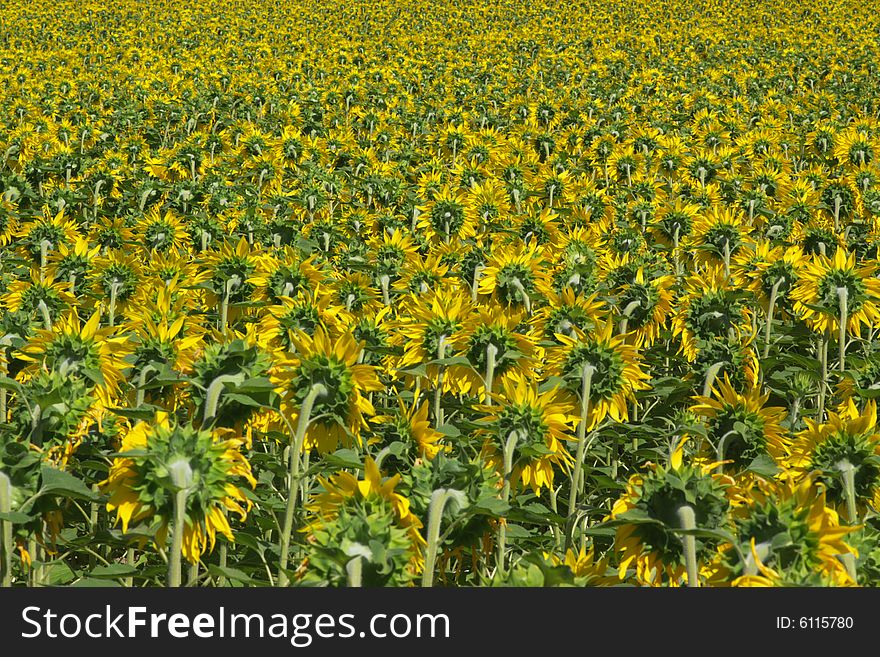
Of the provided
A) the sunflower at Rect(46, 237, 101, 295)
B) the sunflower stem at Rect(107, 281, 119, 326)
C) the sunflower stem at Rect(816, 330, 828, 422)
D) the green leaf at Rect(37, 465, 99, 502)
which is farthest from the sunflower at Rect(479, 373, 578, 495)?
the sunflower at Rect(46, 237, 101, 295)

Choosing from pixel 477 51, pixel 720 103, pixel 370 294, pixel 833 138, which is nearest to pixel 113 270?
pixel 370 294

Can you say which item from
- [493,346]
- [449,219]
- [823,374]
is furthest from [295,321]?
[449,219]

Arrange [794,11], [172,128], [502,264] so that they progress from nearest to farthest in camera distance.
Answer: [502,264], [172,128], [794,11]

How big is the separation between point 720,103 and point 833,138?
618 centimetres

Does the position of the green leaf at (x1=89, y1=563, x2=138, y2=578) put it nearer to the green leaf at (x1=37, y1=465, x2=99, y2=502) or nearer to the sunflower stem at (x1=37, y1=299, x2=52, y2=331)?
the green leaf at (x1=37, y1=465, x2=99, y2=502)

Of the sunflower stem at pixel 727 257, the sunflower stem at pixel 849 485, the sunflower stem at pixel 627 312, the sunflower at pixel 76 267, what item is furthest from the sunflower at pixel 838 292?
the sunflower at pixel 76 267

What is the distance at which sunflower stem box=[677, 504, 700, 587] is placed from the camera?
2031mm

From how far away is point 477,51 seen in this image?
30.0 meters

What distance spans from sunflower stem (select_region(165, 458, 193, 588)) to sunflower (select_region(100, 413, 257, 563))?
14 mm

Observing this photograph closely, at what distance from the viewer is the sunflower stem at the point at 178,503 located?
214 centimetres

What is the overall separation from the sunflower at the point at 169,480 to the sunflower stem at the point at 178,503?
0.01 m

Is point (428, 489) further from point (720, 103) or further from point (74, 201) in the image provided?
point (720, 103)

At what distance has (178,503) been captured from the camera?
7.02ft

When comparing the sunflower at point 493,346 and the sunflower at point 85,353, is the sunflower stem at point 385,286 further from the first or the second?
the sunflower at point 85,353
